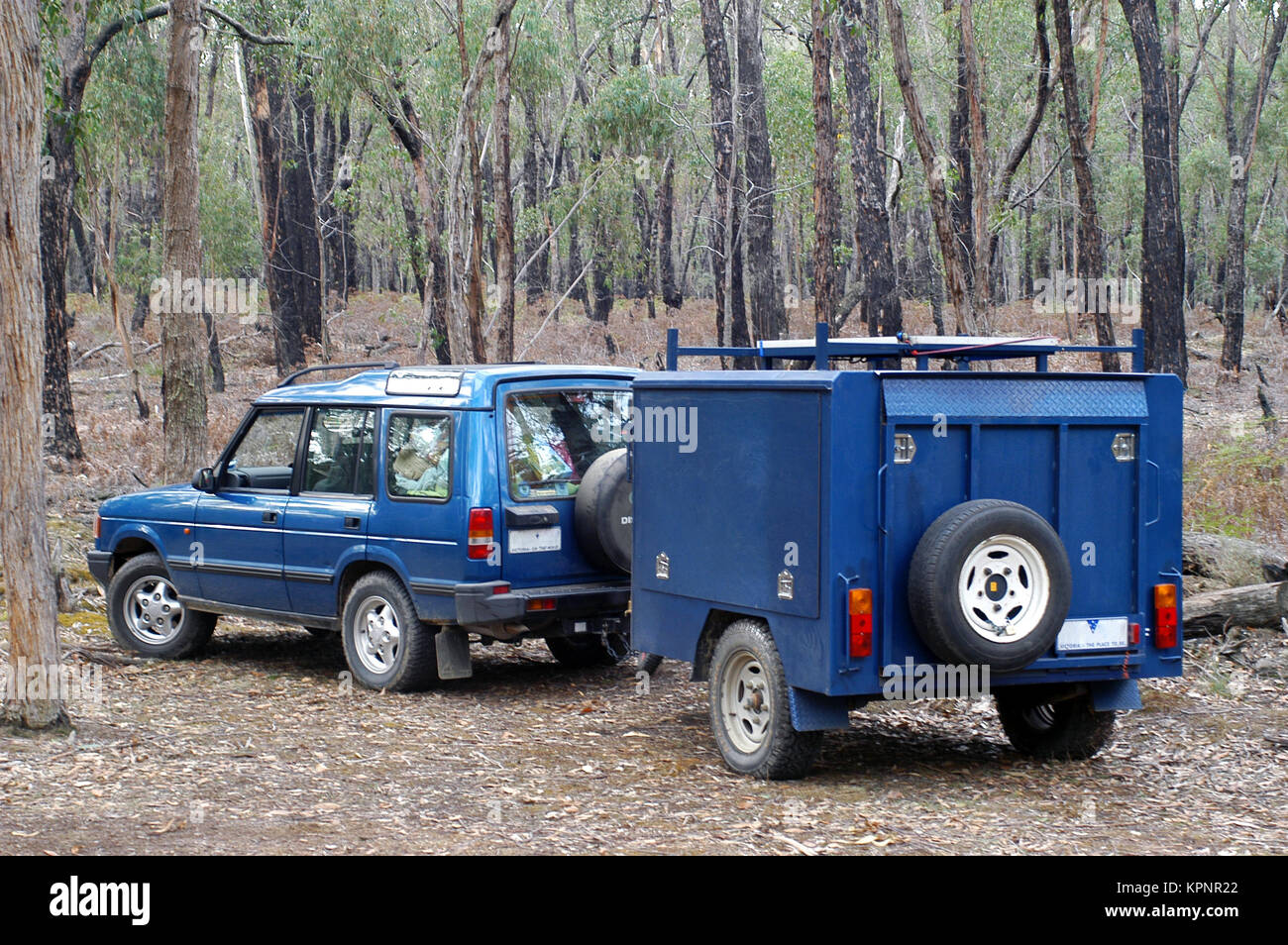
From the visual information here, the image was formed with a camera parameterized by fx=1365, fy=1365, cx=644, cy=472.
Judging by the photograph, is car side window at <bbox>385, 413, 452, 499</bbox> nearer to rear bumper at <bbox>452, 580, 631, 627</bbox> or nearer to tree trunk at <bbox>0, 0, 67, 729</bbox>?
rear bumper at <bbox>452, 580, 631, 627</bbox>

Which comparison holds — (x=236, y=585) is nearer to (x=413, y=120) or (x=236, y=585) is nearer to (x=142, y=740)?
(x=142, y=740)

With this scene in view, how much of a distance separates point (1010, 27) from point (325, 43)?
70.7ft

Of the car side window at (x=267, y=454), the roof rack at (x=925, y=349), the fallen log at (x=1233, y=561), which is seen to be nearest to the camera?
the roof rack at (x=925, y=349)

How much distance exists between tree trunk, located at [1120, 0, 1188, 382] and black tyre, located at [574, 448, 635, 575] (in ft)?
51.8

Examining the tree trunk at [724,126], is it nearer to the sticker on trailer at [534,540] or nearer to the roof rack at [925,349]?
the sticker on trailer at [534,540]

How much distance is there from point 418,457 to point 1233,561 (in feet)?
20.9

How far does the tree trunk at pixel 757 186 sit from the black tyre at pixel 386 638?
15748mm

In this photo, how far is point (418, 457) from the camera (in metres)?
8.96

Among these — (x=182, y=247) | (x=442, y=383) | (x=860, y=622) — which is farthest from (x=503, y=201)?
(x=860, y=622)

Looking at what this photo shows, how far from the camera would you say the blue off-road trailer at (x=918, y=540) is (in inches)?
248

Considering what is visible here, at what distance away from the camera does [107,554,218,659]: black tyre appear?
34.7ft

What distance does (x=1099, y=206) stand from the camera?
5328 cm

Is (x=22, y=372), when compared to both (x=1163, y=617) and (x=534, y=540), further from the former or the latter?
(x=1163, y=617)

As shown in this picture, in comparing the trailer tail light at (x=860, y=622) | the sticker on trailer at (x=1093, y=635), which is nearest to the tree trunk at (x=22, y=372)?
the trailer tail light at (x=860, y=622)
